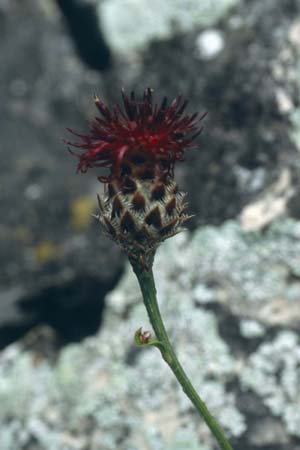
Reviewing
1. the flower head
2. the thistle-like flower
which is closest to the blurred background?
the thistle-like flower

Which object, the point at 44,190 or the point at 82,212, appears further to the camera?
the point at 44,190

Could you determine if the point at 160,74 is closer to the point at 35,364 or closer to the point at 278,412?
the point at 35,364

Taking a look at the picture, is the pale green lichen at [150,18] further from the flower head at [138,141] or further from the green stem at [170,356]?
the green stem at [170,356]

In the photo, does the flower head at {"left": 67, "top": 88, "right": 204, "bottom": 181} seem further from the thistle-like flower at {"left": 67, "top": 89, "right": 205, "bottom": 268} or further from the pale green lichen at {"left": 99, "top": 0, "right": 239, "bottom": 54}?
the pale green lichen at {"left": 99, "top": 0, "right": 239, "bottom": 54}

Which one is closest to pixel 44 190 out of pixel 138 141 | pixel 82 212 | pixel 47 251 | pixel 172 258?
pixel 82 212

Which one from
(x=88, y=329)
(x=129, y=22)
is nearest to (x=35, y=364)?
(x=88, y=329)

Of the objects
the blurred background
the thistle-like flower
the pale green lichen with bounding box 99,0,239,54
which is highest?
the pale green lichen with bounding box 99,0,239,54

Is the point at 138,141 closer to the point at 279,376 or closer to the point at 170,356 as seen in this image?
the point at 170,356

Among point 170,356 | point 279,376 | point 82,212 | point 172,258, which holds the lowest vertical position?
point 170,356
